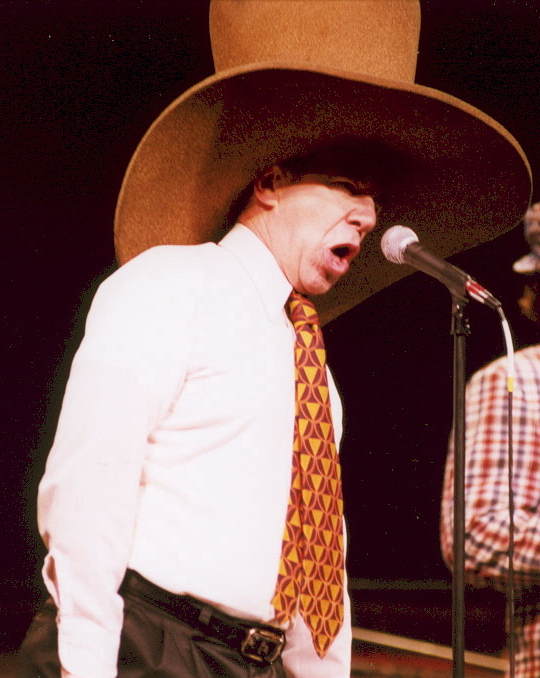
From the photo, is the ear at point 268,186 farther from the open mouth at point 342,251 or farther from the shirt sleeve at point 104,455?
the shirt sleeve at point 104,455

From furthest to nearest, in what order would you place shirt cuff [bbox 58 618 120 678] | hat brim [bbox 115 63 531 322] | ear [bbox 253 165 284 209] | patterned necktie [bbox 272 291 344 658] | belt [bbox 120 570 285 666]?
ear [bbox 253 165 284 209] < hat brim [bbox 115 63 531 322] < patterned necktie [bbox 272 291 344 658] < belt [bbox 120 570 285 666] < shirt cuff [bbox 58 618 120 678]

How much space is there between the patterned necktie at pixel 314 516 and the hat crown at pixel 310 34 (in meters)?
0.51

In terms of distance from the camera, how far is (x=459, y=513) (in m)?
1.37

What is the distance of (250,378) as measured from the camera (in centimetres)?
151

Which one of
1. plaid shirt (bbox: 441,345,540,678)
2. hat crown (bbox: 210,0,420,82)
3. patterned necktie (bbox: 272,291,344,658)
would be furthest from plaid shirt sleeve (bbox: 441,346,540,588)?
hat crown (bbox: 210,0,420,82)

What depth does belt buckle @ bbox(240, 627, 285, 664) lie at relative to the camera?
142 cm

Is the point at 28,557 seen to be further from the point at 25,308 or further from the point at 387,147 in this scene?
the point at 387,147

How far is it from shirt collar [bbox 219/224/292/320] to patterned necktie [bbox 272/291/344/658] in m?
0.08

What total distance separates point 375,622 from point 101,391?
2502 millimetres

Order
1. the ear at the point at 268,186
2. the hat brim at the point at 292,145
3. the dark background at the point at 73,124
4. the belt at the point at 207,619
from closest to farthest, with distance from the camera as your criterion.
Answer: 1. the belt at the point at 207,619
2. the hat brim at the point at 292,145
3. the ear at the point at 268,186
4. the dark background at the point at 73,124

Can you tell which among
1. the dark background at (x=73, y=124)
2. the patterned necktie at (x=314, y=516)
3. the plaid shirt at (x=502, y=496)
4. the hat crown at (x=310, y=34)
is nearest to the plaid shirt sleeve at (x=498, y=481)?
the plaid shirt at (x=502, y=496)

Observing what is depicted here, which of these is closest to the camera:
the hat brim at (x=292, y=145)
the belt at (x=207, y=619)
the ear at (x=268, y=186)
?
the belt at (x=207, y=619)

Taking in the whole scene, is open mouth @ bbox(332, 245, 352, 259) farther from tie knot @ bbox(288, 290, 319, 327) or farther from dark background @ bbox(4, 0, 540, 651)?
dark background @ bbox(4, 0, 540, 651)

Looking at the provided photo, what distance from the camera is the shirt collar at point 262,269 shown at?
167cm
